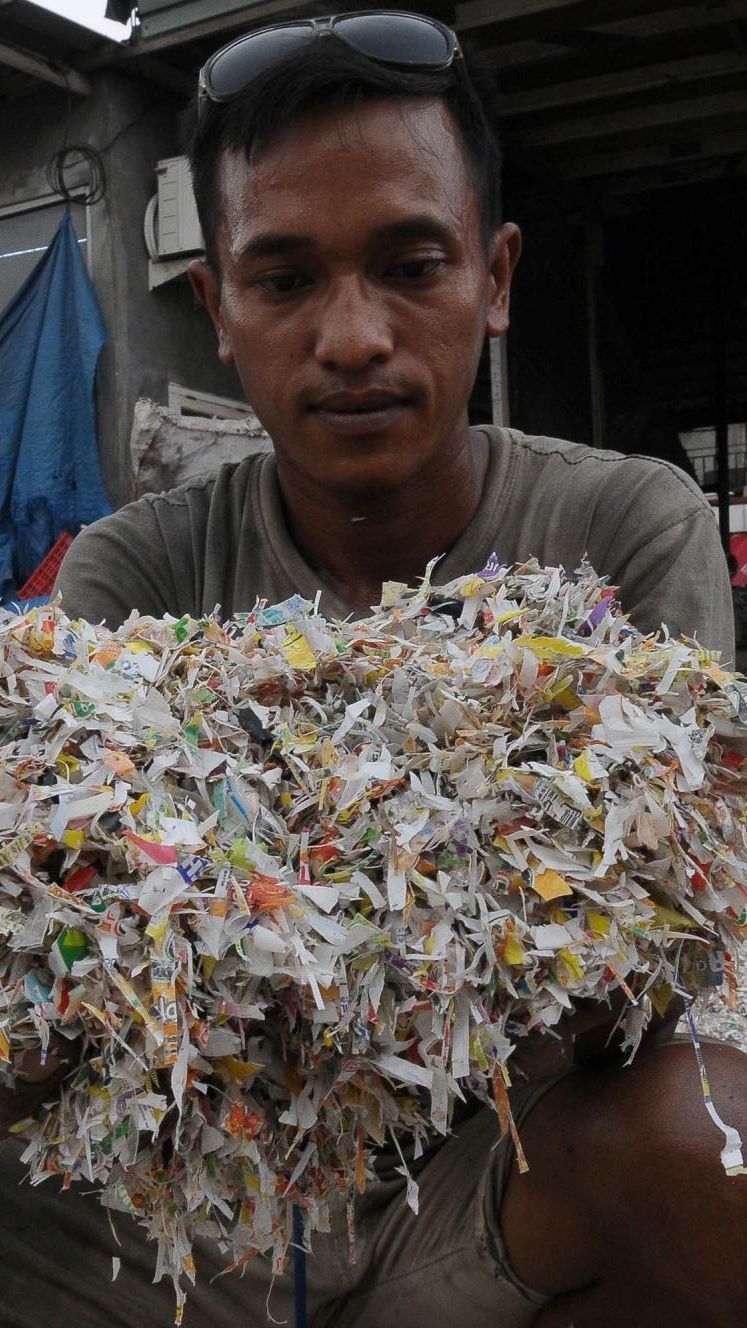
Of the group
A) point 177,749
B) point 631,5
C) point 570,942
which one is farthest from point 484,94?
point 631,5

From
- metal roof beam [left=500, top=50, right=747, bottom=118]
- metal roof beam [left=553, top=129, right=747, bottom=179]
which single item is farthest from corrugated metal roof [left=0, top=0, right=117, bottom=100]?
metal roof beam [left=553, top=129, right=747, bottom=179]

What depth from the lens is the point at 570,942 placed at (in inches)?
37.4

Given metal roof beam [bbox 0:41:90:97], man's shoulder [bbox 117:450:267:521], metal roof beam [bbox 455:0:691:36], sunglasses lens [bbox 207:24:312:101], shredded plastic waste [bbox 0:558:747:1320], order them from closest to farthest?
shredded plastic waste [bbox 0:558:747:1320] → sunglasses lens [bbox 207:24:312:101] → man's shoulder [bbox 117:450:267:521] → metal roof beam [bbox 455:0:691:36] → metal roof beam [bbox 0:41:90:97]

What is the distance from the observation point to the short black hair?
1.46 m

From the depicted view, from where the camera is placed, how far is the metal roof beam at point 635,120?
491 centimetres

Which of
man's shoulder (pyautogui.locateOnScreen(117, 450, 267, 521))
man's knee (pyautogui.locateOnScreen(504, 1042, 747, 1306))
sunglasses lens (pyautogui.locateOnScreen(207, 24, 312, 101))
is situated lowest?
man's knee (pyautogui.locateOnScreen(504, 1042, 747, 1306))

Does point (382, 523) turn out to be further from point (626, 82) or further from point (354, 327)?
point (626, 82)

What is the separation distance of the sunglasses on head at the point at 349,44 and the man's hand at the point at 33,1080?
1.11 m

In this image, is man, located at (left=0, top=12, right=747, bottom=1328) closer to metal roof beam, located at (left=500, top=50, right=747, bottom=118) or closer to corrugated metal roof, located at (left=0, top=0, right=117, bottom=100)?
corrugated metal roof, located at (left=0, top=0, right=117, bottom=100)

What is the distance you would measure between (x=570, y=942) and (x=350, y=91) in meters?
1.01

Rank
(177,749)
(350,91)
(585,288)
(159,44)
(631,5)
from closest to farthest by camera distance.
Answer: (177,749) < (350,91) < (631,5) < (159,44) < (585,288)

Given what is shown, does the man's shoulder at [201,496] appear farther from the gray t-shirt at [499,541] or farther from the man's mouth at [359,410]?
the man's mouth at [359,410]

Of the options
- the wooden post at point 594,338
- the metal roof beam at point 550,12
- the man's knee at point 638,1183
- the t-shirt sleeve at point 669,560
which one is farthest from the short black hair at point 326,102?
the wooden post at point 594,338

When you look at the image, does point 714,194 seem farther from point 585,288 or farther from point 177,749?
point 177,749
